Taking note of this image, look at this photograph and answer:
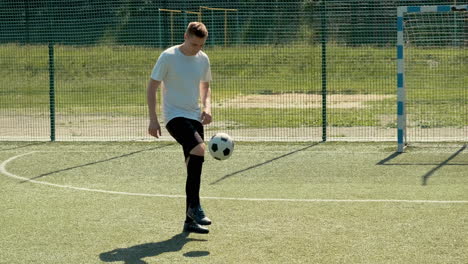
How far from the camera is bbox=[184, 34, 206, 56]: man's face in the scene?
7.30 meters

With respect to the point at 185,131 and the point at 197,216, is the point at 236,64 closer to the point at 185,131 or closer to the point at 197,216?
the point at 185,131

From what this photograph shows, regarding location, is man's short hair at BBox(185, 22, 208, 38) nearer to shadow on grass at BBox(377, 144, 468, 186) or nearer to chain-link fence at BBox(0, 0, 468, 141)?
shadow on grass at BBox(377, 144, 468, 186)

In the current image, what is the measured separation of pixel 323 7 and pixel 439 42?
88.0 inches

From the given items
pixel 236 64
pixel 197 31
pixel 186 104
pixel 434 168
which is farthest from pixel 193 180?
pixel 236 64

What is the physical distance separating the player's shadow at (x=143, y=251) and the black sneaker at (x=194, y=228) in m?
0.20

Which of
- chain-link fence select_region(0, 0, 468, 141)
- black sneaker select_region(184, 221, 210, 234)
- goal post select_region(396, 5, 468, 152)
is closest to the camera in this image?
black sneaker select_region(184, 221, 210, 234)

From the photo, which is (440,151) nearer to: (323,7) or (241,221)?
(323,7)

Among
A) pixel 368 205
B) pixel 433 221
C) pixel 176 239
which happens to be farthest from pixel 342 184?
pixel 176 239

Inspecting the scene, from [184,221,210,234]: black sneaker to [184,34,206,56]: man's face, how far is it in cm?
159

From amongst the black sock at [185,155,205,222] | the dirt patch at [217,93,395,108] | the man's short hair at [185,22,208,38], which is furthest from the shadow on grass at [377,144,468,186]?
the dirt patch at [217,93,395,108]

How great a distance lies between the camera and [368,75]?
20.7 m

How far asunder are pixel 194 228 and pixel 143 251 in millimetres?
759

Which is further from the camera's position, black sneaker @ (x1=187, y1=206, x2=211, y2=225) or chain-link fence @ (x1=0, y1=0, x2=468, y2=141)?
chain-link fence @ (x1=0, y1=0, x2=468, y2=141)

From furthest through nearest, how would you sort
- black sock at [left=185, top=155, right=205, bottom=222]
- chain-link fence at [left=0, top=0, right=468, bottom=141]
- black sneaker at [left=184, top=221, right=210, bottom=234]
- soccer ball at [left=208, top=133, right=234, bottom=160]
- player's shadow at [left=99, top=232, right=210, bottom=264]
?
chain-link fence at [left=0, top=0, right=468, bottom=141] → soccer ball at [left=208, top=133, right=234, bottom=160] → black sock at [left=185, top=155, right=205, bottom=222] → black sneaker at [left=184, top=221, right=210, bottom=234] → player's shadow at [left=99, top=232, right=210, bottom=264]
